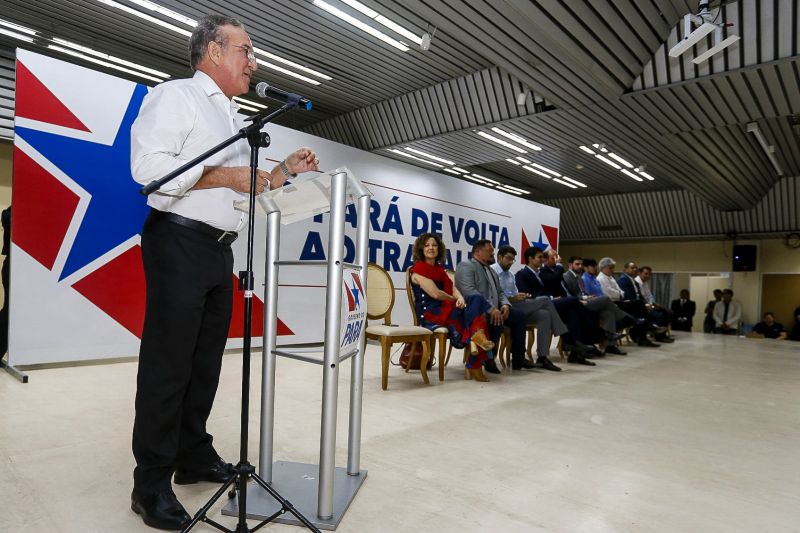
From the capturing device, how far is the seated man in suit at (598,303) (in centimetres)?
579

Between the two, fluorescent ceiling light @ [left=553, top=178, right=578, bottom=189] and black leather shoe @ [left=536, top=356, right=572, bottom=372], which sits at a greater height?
fluorescent ceiling light @ [left=553, top=178, right=578, bottom=189]

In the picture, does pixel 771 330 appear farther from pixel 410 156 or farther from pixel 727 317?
pixel 410 156

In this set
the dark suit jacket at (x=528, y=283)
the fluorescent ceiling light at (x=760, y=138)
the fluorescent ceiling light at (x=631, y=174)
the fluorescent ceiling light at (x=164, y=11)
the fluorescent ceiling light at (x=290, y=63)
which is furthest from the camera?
the fluorescent ceiling light at (x=631, y=174)

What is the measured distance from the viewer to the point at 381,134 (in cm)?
824

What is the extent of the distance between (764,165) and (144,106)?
11457mm

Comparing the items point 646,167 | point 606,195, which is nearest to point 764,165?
point 646,167

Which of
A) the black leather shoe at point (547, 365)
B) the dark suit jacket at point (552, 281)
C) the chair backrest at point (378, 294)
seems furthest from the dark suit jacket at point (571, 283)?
the chair backrest at point (378, 294)

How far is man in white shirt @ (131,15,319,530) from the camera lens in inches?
56.3

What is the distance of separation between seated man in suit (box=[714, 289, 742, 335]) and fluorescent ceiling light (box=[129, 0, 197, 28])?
39.1 ft

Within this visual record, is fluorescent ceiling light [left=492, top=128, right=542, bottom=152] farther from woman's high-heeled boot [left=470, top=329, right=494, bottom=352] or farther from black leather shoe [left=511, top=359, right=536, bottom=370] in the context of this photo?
woman's high-heeled boot [left=470, top=329, right=494, bottom=352]

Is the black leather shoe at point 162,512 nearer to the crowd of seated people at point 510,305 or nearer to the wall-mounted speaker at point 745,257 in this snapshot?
the crowd of seated people at point 510,305

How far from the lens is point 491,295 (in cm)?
435

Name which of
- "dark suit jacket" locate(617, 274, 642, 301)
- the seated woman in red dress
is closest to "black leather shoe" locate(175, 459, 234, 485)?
the seated woman in red dress

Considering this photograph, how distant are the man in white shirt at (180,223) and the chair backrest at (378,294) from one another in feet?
7.34
